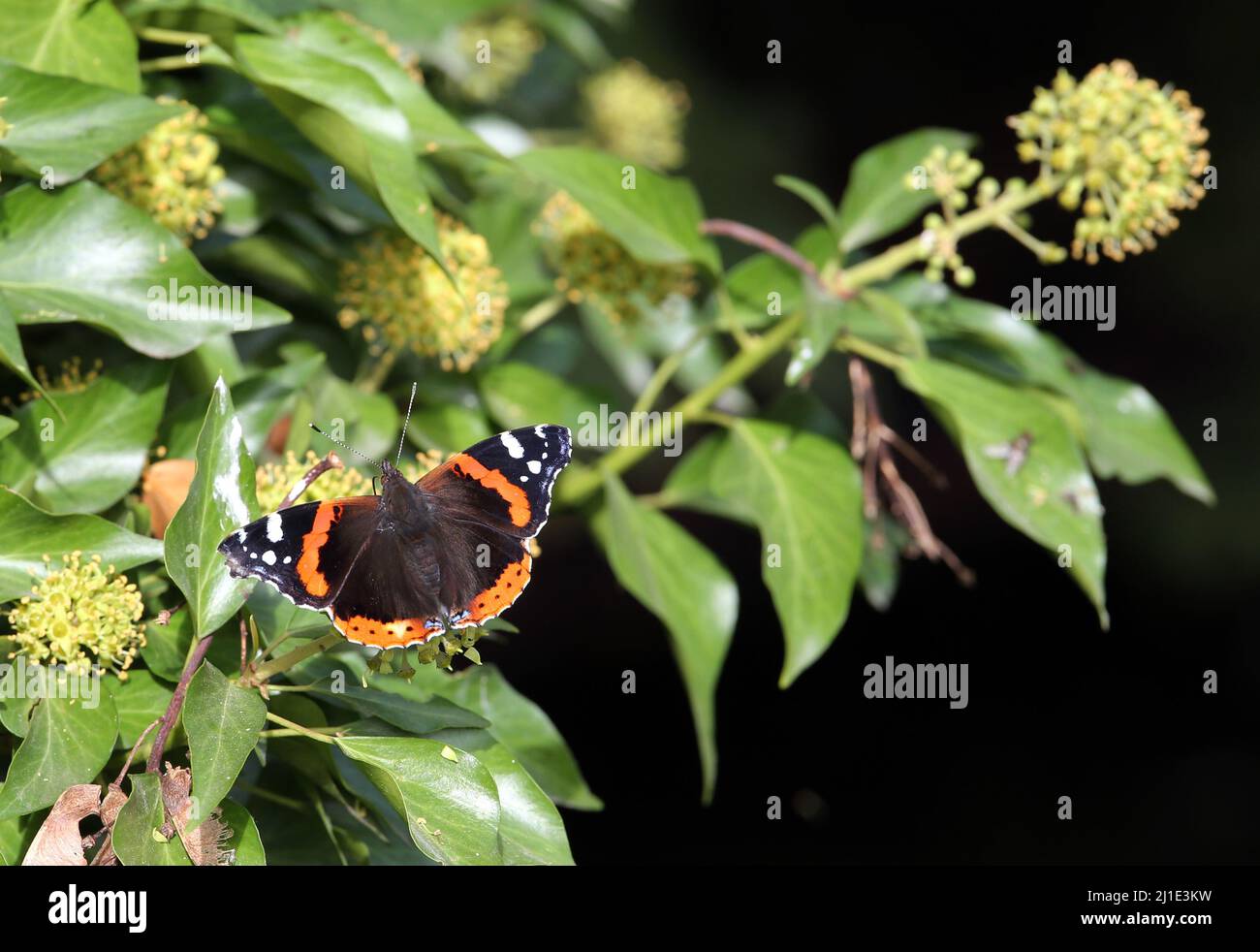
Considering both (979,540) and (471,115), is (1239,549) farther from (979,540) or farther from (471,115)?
(471,115)

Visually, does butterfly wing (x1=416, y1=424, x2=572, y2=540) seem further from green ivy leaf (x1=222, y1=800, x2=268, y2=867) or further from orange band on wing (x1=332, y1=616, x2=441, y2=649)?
green ivy leaf (x1=222, y1=800, x2=268, y2=867)

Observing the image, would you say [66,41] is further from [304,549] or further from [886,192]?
[886,192]

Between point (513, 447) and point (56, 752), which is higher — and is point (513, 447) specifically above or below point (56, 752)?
above

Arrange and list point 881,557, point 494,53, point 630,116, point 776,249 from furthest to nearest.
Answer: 1. point 630,116
2. point 494,53
3. point 881,557
4. point 776,249

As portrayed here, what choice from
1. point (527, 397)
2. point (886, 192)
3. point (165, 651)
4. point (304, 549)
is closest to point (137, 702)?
point (165, 651)

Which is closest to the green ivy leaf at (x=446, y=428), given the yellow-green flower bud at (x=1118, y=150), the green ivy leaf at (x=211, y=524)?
the green ivy leaf at (x=211, y=524)

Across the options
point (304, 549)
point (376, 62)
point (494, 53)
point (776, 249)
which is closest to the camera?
point (304, 549)

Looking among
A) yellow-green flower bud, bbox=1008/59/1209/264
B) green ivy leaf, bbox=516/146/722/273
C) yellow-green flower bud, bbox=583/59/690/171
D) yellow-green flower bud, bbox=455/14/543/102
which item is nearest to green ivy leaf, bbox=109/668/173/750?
green ivy leaf, bbox=516/146/722/273

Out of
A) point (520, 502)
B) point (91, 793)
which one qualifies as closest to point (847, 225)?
point (520, 502)
